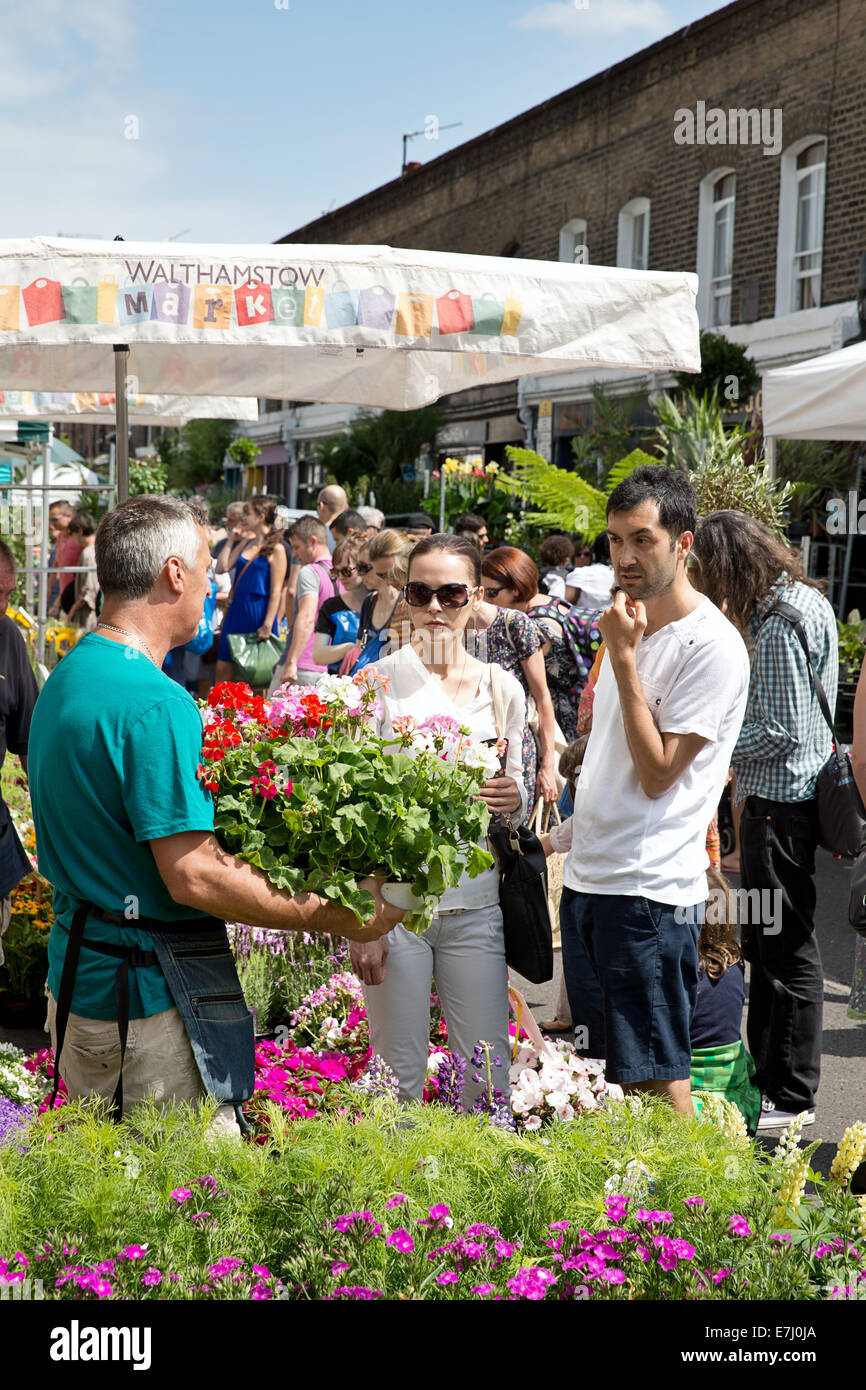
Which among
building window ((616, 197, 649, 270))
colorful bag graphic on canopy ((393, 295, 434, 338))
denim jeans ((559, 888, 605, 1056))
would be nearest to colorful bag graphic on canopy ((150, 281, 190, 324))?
colorful bag graphic on canopy ((393, 295, 434, 338))

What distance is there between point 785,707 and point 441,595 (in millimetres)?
1355

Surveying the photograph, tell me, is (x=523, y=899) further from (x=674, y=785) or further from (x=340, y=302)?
(x=340, y=302)

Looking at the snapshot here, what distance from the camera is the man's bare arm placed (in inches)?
89.7

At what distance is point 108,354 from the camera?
22.3 feet

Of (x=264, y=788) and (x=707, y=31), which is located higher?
(x=707, y=31)

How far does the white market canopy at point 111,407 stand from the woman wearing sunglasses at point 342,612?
5.40ft

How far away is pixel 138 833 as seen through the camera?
89.0 inches

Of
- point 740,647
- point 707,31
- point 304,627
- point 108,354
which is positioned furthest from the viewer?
point 707,31

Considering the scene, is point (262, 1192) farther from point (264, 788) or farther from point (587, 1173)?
point (264, 788)

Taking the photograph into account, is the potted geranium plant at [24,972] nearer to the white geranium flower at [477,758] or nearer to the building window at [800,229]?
the white geranium flower at [477,758]

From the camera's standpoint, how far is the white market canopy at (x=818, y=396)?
665 centimetres

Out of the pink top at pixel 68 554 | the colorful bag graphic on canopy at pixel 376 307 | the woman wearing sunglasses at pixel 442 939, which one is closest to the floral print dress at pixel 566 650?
the colorful bag graphic on canopy at pixel 376 307
